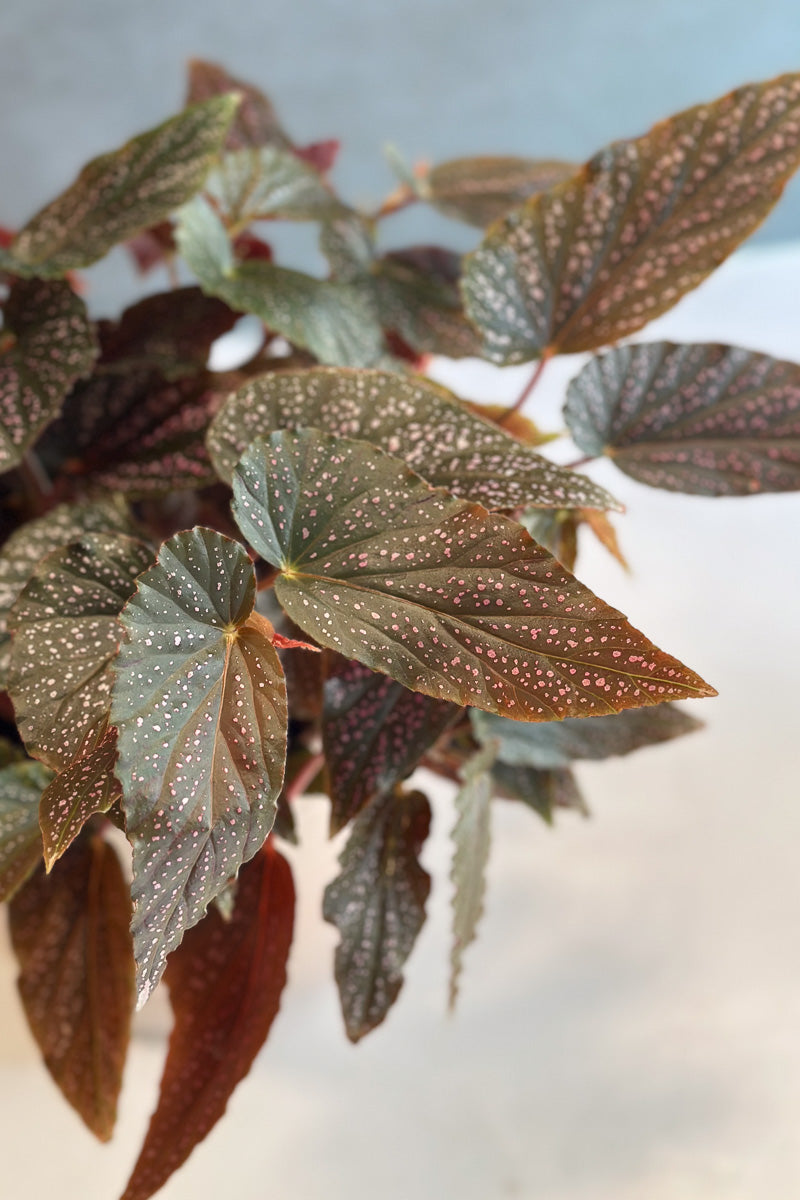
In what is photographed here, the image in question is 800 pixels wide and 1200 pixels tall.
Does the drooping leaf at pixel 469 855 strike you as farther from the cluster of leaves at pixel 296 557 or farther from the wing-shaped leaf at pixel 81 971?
the wing-shaped leaf at pixel 81 971

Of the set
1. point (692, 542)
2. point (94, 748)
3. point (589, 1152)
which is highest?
point (94, 748)

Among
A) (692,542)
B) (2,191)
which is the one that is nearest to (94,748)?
(692,542)

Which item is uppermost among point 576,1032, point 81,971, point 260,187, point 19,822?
point 260,187

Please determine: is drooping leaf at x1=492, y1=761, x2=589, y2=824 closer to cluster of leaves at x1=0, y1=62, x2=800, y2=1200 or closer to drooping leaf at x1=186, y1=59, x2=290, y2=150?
cluster of leaves at x1=0, y1=62, x2=800, y2=1200

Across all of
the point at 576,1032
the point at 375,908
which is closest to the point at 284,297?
the point at 375,908

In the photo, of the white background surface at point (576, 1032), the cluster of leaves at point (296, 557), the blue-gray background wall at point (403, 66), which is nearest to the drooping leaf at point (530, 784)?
the cluster of leaves at point (296, 557)

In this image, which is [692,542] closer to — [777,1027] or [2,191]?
[777,1027]

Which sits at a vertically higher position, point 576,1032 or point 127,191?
point 127,191

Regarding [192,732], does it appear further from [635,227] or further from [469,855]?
[635,227]
